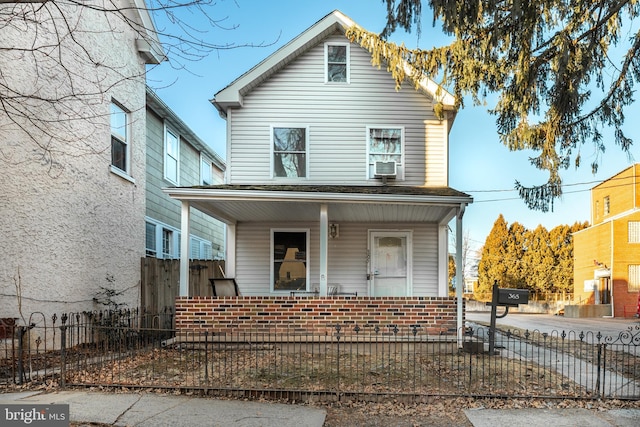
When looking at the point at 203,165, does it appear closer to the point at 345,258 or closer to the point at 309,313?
the point at 345,258

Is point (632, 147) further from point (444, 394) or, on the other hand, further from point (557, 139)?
point (444, 394)

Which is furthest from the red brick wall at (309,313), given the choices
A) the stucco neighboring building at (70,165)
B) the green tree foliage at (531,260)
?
the green tree foliage at (531,260)

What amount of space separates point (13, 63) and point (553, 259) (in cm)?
3251

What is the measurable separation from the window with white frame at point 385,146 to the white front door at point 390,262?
59.6 inches

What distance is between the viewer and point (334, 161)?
11062 millimetres

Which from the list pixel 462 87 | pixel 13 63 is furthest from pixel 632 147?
pixel 13 63

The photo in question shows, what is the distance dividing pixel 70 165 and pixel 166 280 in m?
3.99

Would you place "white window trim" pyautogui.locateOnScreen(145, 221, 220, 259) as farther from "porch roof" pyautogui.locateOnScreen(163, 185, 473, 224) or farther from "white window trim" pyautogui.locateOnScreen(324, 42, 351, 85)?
"white window trim" pyautogui.locateOnScreen(324, 42, 351, 85)

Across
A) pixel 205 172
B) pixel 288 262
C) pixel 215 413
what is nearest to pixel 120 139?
pixel 288 262

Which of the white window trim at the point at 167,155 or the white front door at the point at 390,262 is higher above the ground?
the white window trim at the point at 167,155

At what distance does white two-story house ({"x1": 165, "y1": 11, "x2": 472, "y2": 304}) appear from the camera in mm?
10969

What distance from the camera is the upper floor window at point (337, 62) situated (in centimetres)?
1123

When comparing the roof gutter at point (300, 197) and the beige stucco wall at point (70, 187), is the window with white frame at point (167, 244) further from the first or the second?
the roof gutter at point (300, 197)

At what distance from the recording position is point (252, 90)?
1105 cm
